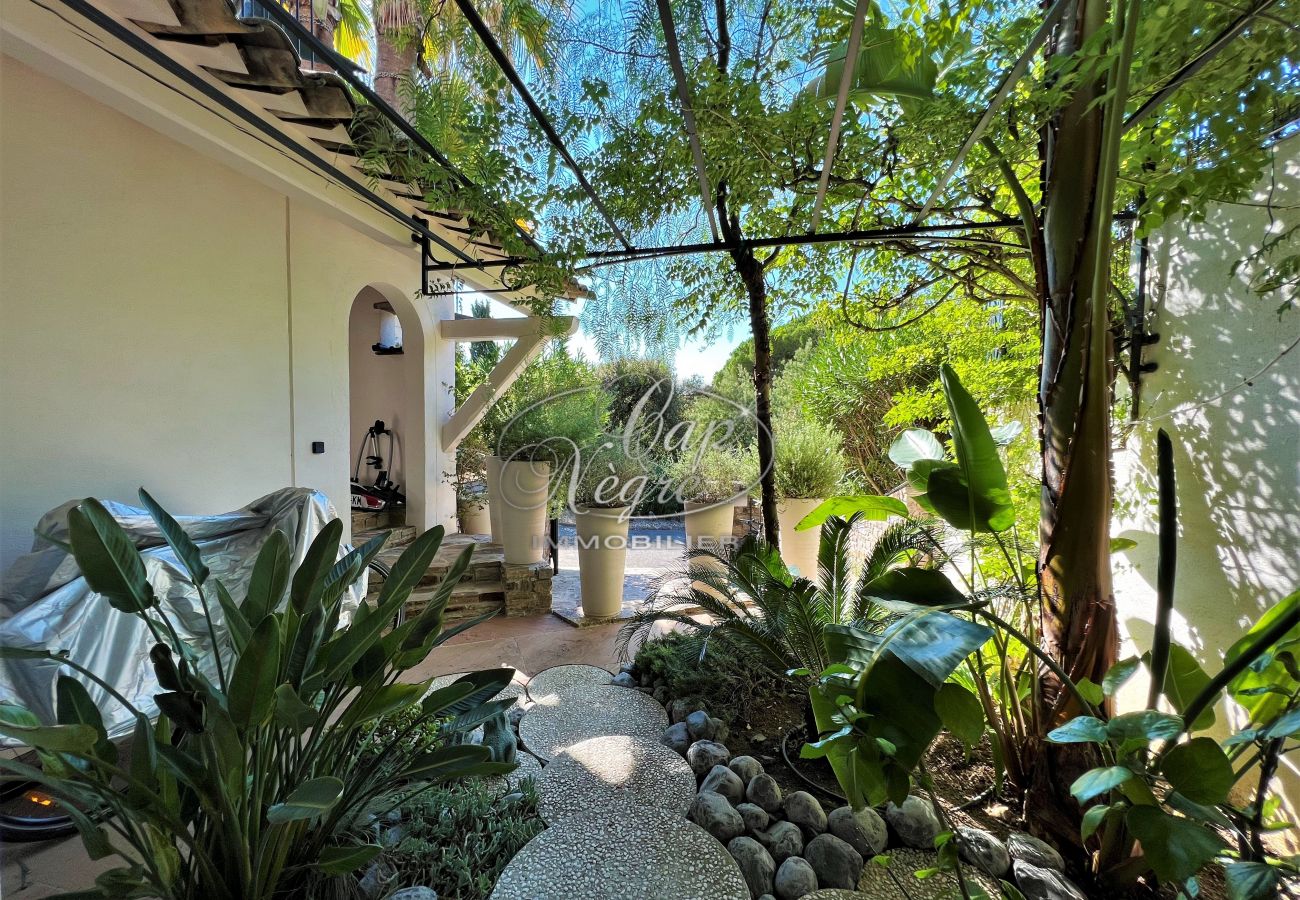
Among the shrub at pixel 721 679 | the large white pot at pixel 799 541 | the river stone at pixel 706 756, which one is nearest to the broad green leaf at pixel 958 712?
the river stone at pixel 706 756

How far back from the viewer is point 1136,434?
6.42ft

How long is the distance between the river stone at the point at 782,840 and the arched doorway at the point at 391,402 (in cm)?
374

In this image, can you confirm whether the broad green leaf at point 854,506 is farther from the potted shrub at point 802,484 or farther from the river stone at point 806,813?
the potted shrub at point 802,484

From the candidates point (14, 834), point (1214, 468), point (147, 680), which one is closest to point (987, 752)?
point (1214, 468)

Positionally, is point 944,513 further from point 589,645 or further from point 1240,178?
point 589,645

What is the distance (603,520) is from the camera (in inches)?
149

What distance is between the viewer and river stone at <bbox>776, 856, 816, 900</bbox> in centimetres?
147

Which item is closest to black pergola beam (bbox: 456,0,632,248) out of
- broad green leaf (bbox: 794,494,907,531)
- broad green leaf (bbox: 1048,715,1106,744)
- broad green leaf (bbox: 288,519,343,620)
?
broad green leaf (bbox: 288,519,343,620)

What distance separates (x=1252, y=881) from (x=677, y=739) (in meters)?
1.75

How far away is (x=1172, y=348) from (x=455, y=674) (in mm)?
3511

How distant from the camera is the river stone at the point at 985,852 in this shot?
56.5 inches

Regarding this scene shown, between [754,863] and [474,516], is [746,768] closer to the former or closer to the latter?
[754,863]

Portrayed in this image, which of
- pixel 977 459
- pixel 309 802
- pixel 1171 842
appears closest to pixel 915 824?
pixel 1171 842

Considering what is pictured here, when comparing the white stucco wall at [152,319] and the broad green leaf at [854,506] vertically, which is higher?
the white stucco wall at [152,319]
